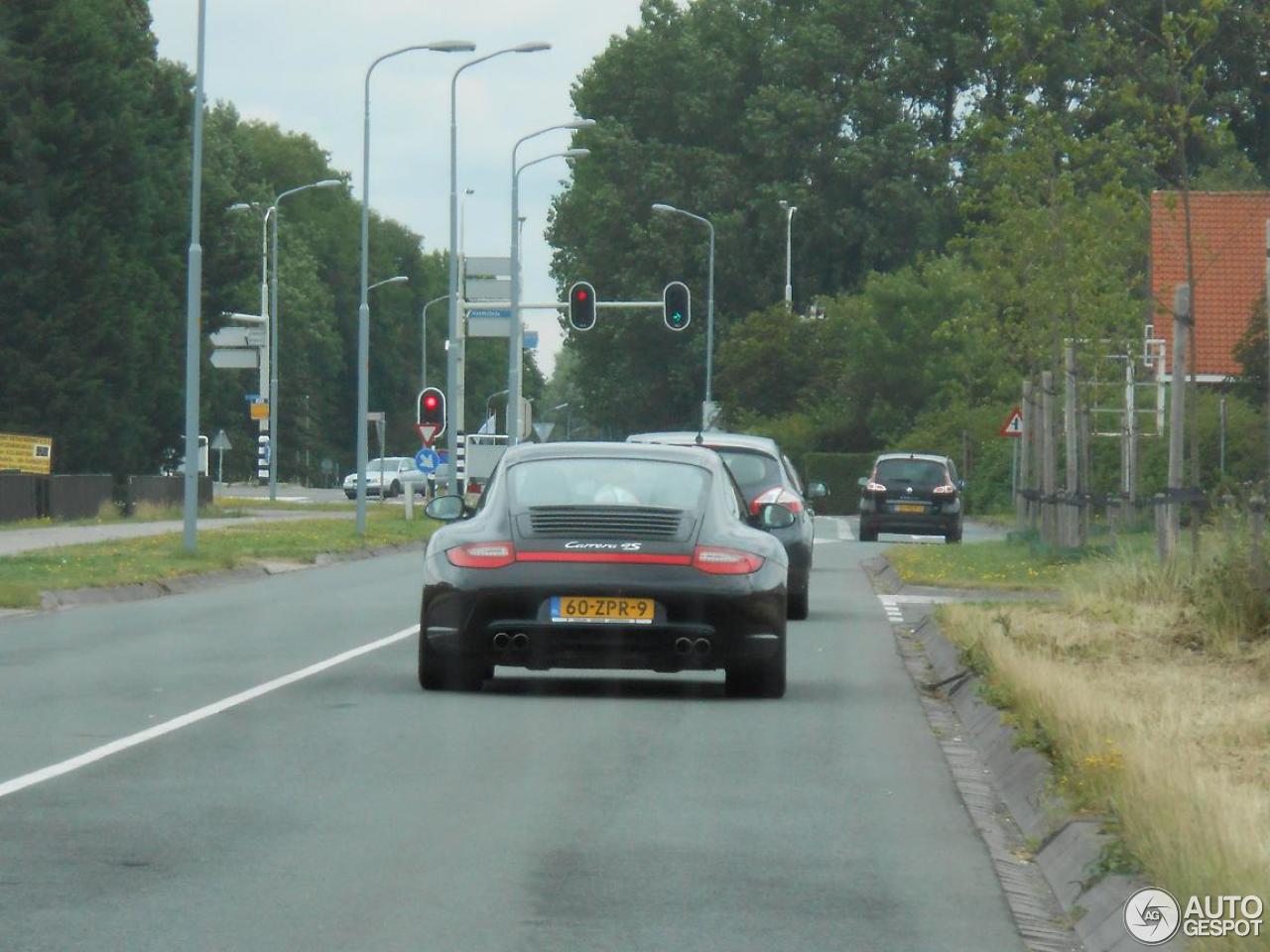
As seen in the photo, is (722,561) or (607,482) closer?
(722,561)

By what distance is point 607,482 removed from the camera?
15.1m

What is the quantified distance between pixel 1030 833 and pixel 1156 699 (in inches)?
129

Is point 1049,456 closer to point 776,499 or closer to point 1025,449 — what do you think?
point 1025,449

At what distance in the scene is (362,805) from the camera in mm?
10156

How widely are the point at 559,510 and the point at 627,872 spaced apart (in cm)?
635

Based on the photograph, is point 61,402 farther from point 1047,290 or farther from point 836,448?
point 1047,290

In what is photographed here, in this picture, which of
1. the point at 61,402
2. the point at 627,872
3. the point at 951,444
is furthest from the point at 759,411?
the point at 627,872

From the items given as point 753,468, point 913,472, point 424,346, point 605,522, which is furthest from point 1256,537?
point 424,346

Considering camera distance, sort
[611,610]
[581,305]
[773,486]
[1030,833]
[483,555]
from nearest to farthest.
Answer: [1030,833] → [611,610] → [483,555] → [773,486] → [581,305]

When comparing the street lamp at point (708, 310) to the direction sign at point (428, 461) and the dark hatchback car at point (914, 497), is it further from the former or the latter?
the dark hatchback car at point (914, 497)

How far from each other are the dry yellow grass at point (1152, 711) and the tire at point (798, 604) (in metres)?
2.01

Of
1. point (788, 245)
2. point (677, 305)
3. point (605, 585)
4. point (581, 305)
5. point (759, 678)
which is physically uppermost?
point (788, 245)

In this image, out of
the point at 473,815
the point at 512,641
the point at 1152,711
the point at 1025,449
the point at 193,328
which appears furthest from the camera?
the point at 1025,449

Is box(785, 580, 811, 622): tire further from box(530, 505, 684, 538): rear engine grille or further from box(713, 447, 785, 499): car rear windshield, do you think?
box(530, 505, 684, 538): rear engine grille
